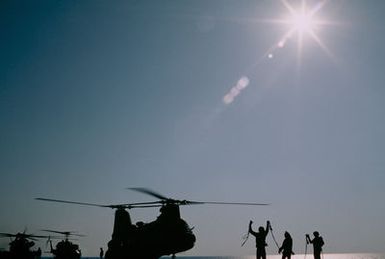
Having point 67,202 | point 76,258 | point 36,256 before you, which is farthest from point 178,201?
point 36,256

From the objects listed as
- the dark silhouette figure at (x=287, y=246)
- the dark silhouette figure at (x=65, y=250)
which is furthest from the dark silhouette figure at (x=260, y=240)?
the dark silhouette figure at (x=65, y=250)

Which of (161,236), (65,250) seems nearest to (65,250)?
(65,250)

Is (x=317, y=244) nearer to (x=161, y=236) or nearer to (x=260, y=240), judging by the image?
(x=260, y=240)

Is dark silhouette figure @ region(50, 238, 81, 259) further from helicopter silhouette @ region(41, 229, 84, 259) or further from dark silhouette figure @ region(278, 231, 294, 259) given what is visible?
dark silhouette figure @ region(278, 231, 294, 259)

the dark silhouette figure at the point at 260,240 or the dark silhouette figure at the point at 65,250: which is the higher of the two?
the dark silhouette figure at the point at 260,240

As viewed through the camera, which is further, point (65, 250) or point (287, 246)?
point (65, 250)

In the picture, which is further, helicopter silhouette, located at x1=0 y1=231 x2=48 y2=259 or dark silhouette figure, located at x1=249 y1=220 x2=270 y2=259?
helicopter silhouette, located at x1=0 y1=231 x2=48 y2=259

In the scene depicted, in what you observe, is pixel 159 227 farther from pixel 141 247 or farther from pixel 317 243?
pixel 317 243

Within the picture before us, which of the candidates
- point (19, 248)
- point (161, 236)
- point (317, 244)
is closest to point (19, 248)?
point (19, 248)

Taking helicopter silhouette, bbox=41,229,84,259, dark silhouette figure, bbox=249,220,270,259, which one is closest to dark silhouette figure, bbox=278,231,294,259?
dark silhouette figure, bbox=249,220,270,259

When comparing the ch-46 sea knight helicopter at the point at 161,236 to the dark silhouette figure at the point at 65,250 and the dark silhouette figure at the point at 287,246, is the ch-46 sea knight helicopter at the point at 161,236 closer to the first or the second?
the dark silhouette figure at the point at 287,246

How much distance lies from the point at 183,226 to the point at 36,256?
1192 inches

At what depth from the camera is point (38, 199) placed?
19797 mm

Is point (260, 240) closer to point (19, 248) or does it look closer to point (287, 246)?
point (287, 246)
